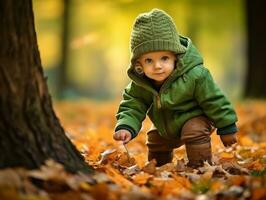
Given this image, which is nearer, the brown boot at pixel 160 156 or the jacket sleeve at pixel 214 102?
the jacket sleeve at pixel 214 102

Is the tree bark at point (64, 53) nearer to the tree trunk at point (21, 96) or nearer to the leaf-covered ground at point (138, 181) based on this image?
the leaf-covered ground at point (138, 181)

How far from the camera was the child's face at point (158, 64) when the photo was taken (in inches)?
158

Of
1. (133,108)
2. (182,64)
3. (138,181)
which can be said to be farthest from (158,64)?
(138,181)

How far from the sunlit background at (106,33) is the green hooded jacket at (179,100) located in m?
11.2

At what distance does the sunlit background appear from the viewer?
1881cm

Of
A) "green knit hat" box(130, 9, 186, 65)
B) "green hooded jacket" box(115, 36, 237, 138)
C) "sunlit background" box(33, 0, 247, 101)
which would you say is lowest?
"green hooded jacket" box(115, 36, 237, 138)

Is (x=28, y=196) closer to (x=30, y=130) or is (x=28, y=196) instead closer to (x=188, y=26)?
(x=30, y=130)

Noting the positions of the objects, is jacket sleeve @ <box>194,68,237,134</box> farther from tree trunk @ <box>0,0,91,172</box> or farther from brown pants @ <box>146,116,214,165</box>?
tree trunk @ <box>0,0,91,172</box>

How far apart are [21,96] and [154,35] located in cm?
138

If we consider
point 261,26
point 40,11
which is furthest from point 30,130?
point 40,11

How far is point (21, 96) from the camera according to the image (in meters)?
2.92

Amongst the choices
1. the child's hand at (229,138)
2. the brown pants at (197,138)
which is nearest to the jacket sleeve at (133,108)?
the brown pants at (197,138)

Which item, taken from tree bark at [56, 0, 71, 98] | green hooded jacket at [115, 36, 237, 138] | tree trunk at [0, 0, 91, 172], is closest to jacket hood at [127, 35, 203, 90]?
green hooded jacket at [115, 36, 237, 138]

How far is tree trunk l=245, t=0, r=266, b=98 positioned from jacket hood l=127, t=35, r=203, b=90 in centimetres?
936
